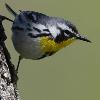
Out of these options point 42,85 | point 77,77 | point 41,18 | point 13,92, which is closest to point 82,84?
point 77,77

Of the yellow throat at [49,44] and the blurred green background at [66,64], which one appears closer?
the yellow throat at [49,44]

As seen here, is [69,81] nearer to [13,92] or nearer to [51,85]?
[51,85]

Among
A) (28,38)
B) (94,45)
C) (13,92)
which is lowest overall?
(13,92)

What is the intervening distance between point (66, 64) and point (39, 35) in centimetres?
Result: 404

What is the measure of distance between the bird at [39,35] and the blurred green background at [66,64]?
121 inches

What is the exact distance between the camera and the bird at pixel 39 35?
195 inches

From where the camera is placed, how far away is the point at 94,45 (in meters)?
9.50

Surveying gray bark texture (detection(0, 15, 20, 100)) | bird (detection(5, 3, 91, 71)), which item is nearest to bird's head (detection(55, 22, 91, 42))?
bird (detection(5, 3, 91, 71))

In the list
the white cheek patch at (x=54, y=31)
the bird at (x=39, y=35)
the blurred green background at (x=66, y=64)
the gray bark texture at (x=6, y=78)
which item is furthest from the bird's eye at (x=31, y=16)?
the blurred green background at (x=66, y=64)

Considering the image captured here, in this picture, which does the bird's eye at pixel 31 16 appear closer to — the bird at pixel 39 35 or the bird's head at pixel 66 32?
the bird at pixel 39 35

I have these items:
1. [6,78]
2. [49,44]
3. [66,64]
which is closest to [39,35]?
[49,44]

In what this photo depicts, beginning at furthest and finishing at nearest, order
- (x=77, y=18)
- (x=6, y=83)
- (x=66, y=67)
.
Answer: (x=77, y=18) → (x=66, y=67) → (x=6, y=83)

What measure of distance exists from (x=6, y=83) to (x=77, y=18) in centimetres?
574

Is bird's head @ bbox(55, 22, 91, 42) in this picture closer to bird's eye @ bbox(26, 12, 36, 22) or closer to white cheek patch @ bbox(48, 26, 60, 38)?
white cheek patch @ bbox(48, 26, 60, 38)
